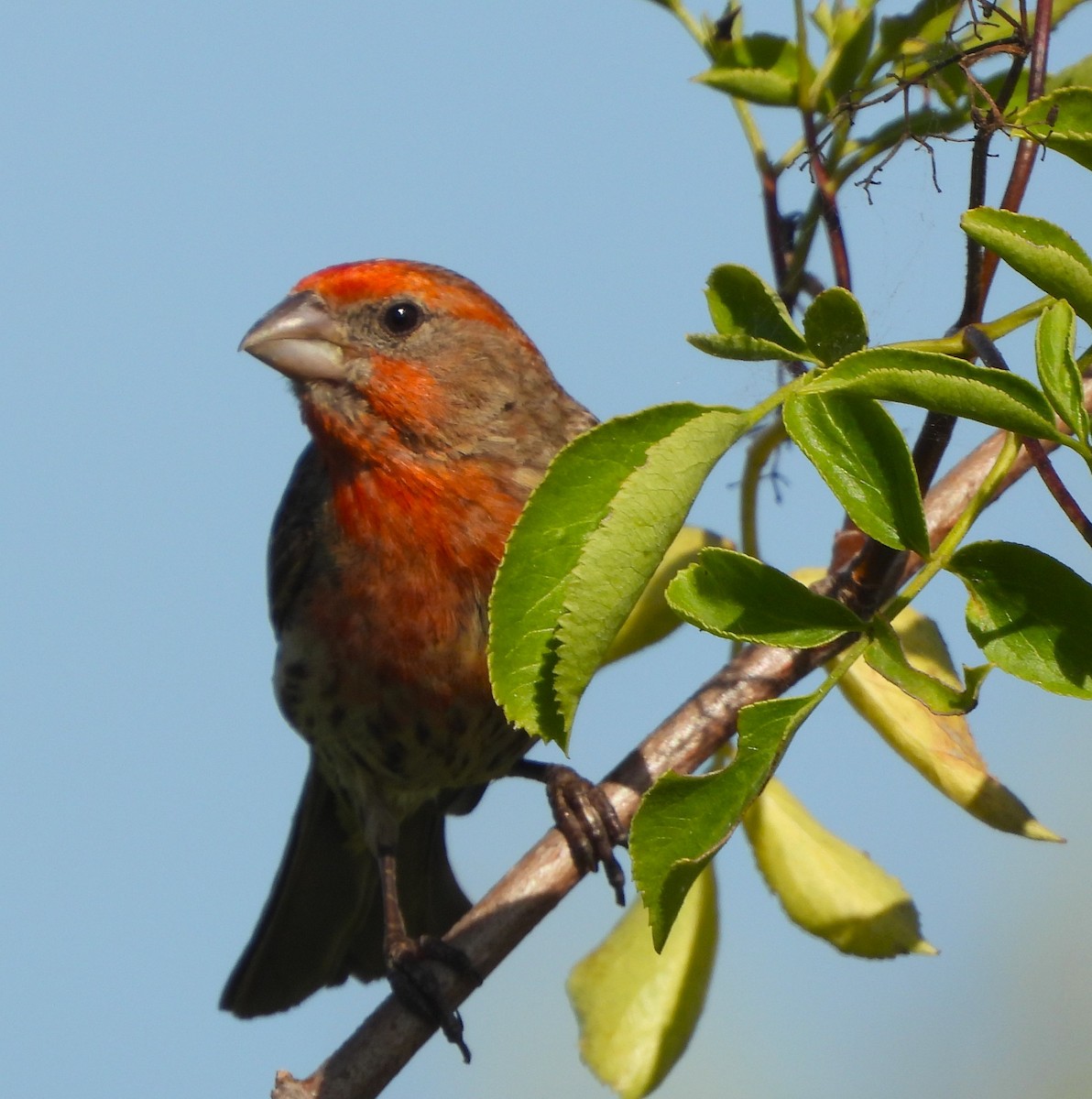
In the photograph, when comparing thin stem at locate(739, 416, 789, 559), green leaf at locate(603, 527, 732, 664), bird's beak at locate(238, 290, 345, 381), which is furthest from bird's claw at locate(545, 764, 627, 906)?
bird's beak at locate(238, 290, 345, 381)

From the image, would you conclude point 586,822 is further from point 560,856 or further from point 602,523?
point 602,523

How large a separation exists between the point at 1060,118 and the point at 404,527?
2.58m

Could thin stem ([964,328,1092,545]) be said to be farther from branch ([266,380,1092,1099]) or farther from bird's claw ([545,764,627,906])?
bird's claw ([545,764,627,906])

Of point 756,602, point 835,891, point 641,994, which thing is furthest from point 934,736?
point 756,602

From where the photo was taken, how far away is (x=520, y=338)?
5.14m

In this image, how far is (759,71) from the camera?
3.02 metres

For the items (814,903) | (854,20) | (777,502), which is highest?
(854,20)

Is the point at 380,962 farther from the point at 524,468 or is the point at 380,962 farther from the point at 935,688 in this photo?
the point at 935,688

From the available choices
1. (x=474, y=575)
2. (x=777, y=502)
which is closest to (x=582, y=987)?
(x=777, y=502)

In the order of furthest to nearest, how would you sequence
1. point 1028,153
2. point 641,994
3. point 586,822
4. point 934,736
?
point 586,822
point 641,994
point 934,736
point 1028,153

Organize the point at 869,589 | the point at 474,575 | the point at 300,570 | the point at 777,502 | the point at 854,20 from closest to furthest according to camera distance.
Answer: the point at 869,589 < the point at 854,20 < the point at 777,502 < the point at 474,575 < the point at 300,570

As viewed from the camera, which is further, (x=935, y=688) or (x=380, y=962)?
(x=380, y=962)

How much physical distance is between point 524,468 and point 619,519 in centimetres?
286

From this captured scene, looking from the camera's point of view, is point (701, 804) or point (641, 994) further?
point (641, 994)
